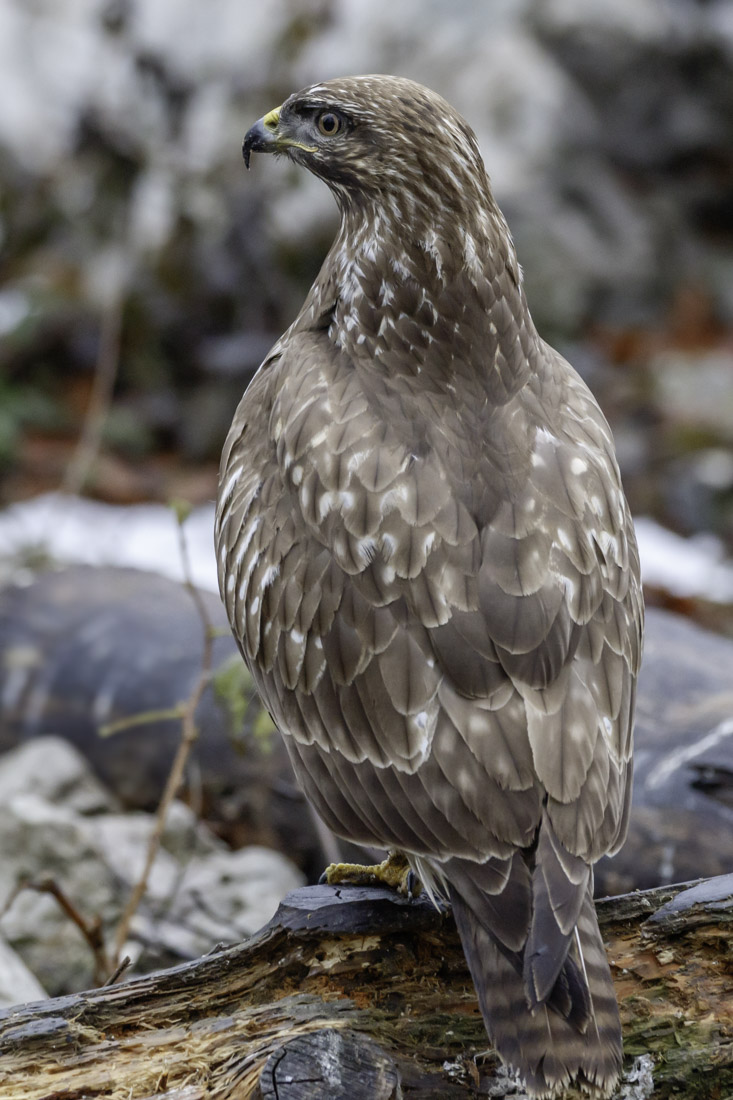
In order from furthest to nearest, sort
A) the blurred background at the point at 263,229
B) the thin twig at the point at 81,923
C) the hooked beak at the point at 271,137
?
1. the blurred background at the point at 263,229
2. the thin twig at the point at 81,923
3. the hooked beak at the point at 271,137

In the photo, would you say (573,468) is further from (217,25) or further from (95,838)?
(217,25)

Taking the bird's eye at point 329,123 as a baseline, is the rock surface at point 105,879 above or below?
below

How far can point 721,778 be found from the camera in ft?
13.1

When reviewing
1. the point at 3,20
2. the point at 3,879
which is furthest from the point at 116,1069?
the point at 3,20

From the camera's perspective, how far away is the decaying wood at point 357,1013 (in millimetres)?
2613

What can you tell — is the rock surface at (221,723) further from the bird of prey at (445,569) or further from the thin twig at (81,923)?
the bird of prey at (445,569)

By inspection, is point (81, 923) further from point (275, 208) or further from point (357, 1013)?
point (275, 208)

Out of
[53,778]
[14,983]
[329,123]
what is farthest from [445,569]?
Answer: [53,778]

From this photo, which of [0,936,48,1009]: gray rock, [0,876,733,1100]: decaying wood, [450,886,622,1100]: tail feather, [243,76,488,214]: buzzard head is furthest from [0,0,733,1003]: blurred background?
[450,886,622,1100]: tail feather

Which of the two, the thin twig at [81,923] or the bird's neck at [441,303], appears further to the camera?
the thin twig at [81,923]

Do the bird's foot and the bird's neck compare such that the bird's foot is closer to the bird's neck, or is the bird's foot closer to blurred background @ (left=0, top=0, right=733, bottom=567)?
the bird's neck

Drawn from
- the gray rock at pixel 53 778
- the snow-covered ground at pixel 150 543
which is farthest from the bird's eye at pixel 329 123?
the snow-covered ground at pixel 150 543

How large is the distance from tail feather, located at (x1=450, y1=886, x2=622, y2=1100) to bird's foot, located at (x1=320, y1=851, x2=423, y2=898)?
1.63 ft

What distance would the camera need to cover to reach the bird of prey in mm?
2598
